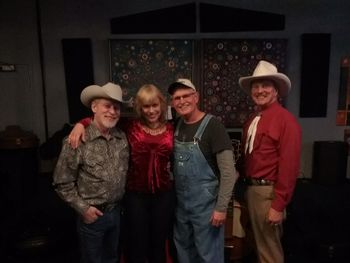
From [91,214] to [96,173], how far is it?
0.24 metres

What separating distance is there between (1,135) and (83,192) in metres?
3.01

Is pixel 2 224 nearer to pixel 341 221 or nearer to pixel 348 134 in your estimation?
pixel 341 221

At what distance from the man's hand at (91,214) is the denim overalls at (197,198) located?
52cm

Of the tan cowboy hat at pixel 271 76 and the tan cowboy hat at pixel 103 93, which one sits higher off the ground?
the tan cowboy hat at pixel 271 76

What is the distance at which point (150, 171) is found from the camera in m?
1.77

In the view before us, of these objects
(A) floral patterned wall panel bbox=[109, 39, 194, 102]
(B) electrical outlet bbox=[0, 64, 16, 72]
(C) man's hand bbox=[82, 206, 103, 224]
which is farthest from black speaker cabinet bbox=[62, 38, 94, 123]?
(C) man's hand bbox=[82, 206, 103, 224]

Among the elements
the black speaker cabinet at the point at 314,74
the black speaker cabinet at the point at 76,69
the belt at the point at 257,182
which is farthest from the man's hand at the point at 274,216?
the black speaker cabinet at the point at 76,69

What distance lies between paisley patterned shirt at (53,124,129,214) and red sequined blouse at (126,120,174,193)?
0.22 feet

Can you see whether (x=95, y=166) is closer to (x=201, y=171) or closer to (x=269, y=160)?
(x=201, y=171)

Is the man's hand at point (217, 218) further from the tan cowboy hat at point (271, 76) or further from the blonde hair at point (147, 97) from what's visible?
the tan cowboy hat at point (271, 76)

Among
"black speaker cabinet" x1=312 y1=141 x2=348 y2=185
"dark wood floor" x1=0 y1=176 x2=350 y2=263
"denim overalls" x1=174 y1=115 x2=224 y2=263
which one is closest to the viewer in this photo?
"denim overalls" x1=174 y1=115 x2=224 y2=263

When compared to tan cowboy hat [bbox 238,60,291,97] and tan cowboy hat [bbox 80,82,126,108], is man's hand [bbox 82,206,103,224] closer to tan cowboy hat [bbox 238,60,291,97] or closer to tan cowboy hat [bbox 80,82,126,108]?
tan cowboy hat [bbox 80,82,126,108]

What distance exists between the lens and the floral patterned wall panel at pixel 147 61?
4.45 meters

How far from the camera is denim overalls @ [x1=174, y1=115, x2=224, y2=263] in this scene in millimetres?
1785
